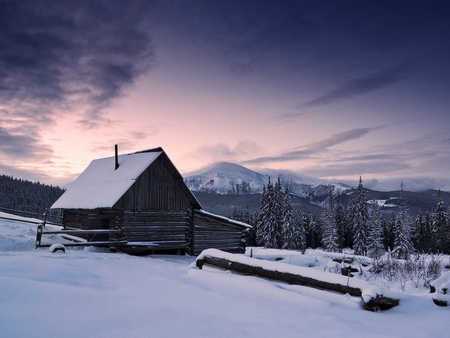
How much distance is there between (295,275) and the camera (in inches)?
258

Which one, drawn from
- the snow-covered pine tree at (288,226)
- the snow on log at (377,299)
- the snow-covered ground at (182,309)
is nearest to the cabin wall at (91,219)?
the snow-covered ground at (182,309)

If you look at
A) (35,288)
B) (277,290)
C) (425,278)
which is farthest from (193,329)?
(425,278)

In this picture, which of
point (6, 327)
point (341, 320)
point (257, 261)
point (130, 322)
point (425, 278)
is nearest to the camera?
point (6, 327)

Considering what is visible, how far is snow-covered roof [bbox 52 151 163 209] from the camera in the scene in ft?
58.6

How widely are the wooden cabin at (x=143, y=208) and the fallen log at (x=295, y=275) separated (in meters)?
10.2

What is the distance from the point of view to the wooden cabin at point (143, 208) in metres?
17.7

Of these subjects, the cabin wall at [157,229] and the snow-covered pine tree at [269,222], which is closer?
the cabin wall at [157,229]

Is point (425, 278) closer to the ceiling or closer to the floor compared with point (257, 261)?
closer to the floor

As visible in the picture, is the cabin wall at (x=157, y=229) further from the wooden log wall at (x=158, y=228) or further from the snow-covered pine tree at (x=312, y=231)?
the snow-covered pine tree at (x=312, y=231)

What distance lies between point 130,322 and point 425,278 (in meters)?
8.45

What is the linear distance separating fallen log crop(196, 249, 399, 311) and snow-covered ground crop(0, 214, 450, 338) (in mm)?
166

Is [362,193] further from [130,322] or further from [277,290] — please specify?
[130,322]

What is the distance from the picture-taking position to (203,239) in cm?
2145

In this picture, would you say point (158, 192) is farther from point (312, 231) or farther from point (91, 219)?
point (312, 231)
